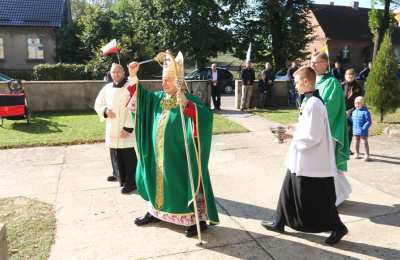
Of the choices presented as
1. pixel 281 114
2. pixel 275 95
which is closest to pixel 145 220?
pixel 281 114

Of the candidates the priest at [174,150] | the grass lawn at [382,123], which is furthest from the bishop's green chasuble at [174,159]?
the grass lawn at [382,123]

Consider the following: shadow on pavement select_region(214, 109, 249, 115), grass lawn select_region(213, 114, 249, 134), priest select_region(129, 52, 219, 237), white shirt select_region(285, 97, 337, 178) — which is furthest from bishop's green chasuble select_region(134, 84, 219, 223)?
shadow on pavement select_region(214, 109, 249, 115)

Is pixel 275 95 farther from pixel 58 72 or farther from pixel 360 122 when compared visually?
pixel 58 72

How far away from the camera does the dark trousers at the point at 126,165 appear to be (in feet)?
20.1

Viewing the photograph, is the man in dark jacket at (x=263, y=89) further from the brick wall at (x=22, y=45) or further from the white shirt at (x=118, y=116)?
the brick wall at (x=22, y=45)

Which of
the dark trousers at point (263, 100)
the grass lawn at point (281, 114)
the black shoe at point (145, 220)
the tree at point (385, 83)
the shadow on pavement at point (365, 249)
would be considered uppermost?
the tree at point (385, 83)

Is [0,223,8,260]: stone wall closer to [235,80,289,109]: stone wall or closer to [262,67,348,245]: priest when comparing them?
[262,67,348,245]: priest

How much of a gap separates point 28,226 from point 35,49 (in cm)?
2860

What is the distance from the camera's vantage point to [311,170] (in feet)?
13.8

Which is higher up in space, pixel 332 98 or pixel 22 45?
pixel 22 45

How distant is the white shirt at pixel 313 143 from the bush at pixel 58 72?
21614mm

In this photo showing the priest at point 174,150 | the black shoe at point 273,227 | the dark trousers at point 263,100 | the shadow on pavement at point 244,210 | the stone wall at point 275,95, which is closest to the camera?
the priest at point 174,150

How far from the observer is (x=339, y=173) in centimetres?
546

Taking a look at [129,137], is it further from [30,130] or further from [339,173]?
[30,130]
